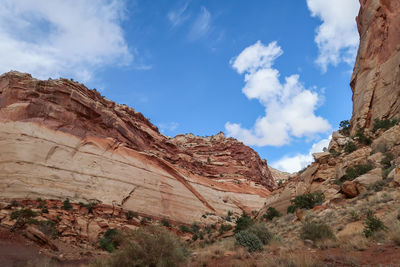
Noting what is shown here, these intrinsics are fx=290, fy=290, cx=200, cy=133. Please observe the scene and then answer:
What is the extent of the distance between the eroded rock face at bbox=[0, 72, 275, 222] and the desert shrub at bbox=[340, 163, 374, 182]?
1844 cm

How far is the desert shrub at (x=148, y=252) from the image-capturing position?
878 cm

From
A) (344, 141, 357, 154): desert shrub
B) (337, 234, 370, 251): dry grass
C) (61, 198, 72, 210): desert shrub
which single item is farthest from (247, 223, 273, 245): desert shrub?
(61, 198, 72, 210): desert shrub

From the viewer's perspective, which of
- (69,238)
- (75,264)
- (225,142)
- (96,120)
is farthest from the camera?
(225,142)

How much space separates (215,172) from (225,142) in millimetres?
12594

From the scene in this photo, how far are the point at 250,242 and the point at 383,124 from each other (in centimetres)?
1506

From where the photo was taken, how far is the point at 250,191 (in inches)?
1848

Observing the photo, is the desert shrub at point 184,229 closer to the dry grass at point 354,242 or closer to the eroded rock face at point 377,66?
the eroded rock face at point 377,66

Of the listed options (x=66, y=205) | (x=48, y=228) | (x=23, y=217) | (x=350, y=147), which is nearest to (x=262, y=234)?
(x=350, y=147)

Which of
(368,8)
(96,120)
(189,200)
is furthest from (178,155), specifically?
(368,8)

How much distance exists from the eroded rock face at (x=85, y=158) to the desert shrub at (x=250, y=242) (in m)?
16.9

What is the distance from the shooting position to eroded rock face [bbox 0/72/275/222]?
23891 mm

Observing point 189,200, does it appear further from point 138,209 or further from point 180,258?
point 180,258

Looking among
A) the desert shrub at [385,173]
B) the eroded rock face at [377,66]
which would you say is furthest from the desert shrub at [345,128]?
the desert shrub at [385,173]

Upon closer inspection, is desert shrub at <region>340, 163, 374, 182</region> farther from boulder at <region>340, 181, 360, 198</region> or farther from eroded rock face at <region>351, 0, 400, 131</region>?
eroded rock face at <region>351, 0, 400, 131</region>
